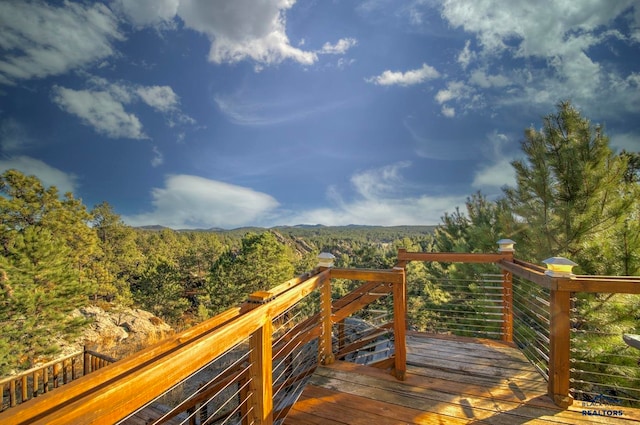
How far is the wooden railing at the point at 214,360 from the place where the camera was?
704 millimetres

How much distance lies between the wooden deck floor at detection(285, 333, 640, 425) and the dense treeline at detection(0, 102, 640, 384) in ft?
3.75

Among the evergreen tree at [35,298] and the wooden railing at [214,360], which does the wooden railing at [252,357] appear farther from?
the evergreen tree at [35,298]

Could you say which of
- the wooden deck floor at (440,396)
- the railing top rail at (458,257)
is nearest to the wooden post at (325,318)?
the wooden deck floor at (440,396)

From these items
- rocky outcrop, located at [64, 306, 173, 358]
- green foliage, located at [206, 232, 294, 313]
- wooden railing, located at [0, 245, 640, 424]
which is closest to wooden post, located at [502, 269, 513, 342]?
wooden railing, located at [0, 245, 640, 424]

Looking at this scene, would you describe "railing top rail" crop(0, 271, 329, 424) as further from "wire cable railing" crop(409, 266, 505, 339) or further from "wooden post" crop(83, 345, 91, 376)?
"wooden post" crop(83, 345, 91, 376)

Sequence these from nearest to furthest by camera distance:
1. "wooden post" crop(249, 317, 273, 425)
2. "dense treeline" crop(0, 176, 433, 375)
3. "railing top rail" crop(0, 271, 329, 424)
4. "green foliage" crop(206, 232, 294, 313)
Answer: "railing top rail" crop(0, 271, 329, 424), "wooden post" crop(249, 317, 273, 425), "dense treeline" crop(0, 176, 433, 375), "green foliage" crop(206, 232, 294, 313)

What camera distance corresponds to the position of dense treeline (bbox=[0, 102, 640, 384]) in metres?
4.70

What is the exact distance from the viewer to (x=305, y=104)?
40.4 m

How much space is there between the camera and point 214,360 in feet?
4.51

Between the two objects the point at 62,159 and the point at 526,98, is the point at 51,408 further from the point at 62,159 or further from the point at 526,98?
the point at 62,159

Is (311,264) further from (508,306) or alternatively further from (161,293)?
(508,306)

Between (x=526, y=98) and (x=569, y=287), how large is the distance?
15586 mm

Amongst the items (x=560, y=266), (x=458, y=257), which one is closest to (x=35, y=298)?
(x=458, y=257)

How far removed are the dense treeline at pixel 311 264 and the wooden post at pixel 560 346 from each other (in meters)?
1.77
